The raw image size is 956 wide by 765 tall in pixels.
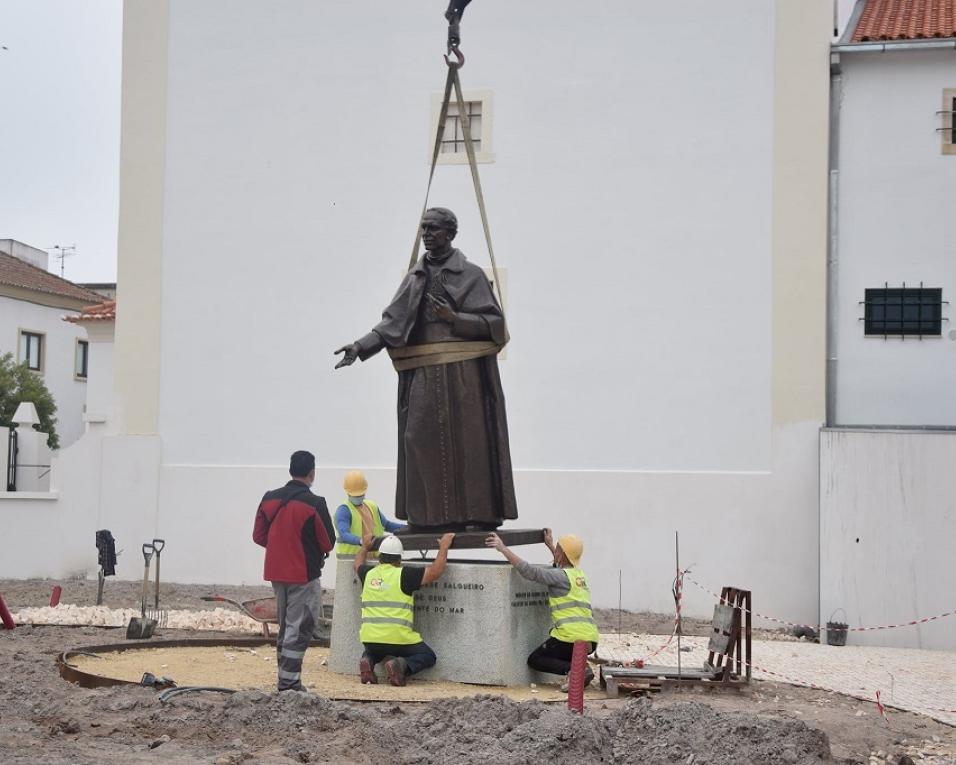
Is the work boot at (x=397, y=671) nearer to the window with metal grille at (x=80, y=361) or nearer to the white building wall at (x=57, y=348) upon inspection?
the white building wall at (x=57, y=348)

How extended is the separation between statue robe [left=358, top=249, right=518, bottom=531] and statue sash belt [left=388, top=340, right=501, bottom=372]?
1.2 inches

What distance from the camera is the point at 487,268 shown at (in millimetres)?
17812

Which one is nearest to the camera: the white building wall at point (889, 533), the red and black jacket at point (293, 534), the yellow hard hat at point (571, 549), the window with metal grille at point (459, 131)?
the red and black jacket at point (293, 534)

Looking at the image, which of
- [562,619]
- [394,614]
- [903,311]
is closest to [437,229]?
[394,614]

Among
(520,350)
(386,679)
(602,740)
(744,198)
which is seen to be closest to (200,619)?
(386,679)

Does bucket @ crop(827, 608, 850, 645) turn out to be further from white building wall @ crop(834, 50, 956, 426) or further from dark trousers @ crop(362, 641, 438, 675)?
dark trousers @ crop(362, 641, 438, 675)

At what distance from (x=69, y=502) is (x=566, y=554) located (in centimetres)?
1155

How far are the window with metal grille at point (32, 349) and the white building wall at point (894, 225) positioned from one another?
1007 inches

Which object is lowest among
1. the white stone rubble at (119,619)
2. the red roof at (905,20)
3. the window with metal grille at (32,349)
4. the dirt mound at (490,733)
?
the white stone rubble at (119,619)

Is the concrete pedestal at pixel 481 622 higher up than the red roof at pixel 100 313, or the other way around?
the red roof at pixel 100 313

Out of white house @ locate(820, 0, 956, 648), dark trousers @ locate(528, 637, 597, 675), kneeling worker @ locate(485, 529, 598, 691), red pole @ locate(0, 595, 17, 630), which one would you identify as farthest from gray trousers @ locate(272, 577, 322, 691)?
white house @ locate(820, 0, 956, 648)

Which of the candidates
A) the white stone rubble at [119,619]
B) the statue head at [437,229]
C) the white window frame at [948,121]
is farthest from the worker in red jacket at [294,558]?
the white window frame at [948,121]

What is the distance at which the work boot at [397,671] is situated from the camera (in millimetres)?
9141

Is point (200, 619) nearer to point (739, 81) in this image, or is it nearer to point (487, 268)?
point (487, 268)
